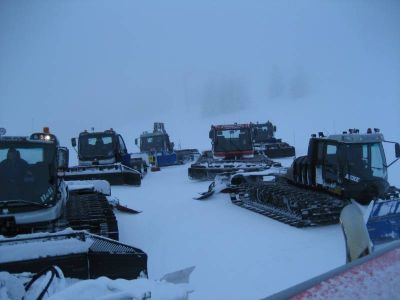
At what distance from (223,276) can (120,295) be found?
2965mm

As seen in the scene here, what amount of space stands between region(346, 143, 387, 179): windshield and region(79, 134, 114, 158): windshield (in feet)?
35.0

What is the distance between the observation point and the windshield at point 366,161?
25.7 ft

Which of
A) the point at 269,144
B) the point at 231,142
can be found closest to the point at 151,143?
the point at 269,144

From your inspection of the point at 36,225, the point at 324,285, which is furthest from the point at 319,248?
the point at 324,285

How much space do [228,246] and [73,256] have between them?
305 cm

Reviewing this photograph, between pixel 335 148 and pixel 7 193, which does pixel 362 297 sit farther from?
pixel 335 148

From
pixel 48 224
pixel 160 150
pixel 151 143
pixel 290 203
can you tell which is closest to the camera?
pixel 48 224

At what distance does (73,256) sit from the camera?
4344mm

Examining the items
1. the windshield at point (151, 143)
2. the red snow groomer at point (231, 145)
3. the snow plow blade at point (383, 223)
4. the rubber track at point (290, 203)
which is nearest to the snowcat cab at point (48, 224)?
the snow plow blade at point (383, 223)

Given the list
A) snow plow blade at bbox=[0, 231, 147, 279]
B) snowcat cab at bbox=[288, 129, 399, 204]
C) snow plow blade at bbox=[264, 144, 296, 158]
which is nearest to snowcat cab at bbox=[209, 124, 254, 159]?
snow plow blade at bbox=[264, 144, 296, 158]

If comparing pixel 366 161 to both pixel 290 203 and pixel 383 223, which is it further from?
pixel 383 223

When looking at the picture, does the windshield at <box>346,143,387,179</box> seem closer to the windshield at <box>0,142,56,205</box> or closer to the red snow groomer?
the windshield at <box>0,142,56,205</box>

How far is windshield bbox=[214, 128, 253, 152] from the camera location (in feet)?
55.6

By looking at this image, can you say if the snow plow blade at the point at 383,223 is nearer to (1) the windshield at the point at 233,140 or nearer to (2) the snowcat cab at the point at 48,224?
(2) the snowcat cab at the point at 48,224
